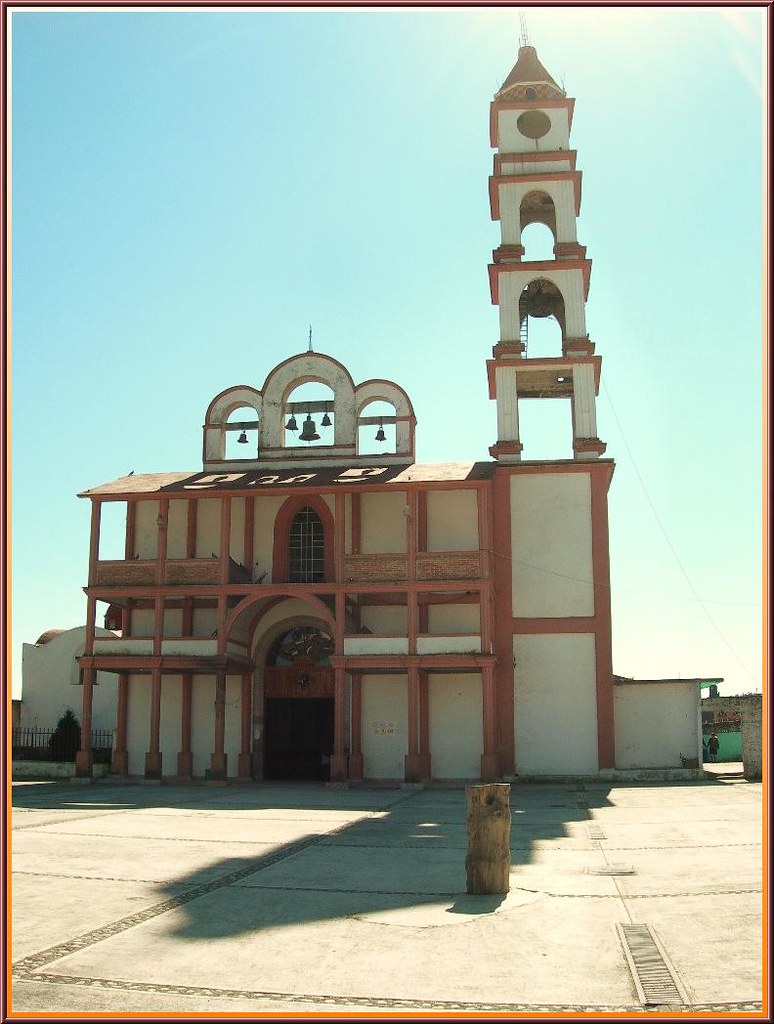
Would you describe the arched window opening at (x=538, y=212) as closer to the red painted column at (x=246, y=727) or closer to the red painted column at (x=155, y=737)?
the red painted column at (x=246, y=727)

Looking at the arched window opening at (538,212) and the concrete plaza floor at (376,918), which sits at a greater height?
the arched window opening at (538,212)

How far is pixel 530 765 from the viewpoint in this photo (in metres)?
Answer: 25.5

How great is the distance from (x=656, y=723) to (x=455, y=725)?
5113 mm

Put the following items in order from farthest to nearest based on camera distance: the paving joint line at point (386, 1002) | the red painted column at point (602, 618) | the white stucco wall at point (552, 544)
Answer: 1. the white stucco wall at point (552, 544)
2. the red painted column at point (602, 618)
3. the paving joint line at point (386, 1002)

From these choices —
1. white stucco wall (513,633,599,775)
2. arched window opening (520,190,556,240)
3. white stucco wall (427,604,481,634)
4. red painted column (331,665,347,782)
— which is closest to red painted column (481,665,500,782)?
white stucco wall (513,633,599,775)

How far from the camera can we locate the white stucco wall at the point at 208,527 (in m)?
28.4

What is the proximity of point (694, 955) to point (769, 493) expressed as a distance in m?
4.00

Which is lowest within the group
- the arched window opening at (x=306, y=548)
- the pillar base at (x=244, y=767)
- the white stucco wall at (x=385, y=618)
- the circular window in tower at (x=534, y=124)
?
the pillar base at (x=244, y=767)

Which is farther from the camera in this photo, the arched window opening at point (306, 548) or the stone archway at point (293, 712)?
the arched window opening at point (306, 548)

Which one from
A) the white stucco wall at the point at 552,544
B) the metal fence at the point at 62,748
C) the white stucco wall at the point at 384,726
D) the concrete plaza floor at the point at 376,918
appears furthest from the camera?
the metal fence at the point at 62,748

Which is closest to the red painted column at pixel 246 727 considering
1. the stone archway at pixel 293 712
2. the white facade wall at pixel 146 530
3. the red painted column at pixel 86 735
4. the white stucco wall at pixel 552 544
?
the stone archway at pixel 293 712

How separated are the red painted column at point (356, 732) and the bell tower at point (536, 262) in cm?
746

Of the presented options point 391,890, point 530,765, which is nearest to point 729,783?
point 530,765

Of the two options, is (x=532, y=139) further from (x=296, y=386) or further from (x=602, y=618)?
(x=602, y=618)
